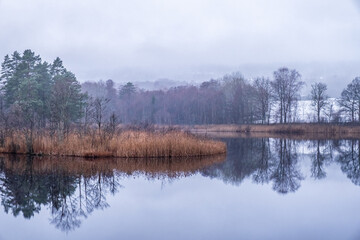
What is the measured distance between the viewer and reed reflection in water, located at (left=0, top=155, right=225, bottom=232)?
9.32 metres

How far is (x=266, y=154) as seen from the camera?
902 inches

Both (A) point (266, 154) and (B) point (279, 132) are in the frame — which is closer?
(A) point (266, 154)

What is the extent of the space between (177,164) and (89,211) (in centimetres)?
754

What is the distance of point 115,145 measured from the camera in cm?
1808

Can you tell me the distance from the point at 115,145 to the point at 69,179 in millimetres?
5587

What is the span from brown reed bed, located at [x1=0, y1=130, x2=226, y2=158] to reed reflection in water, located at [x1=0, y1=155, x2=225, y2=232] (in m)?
0.64

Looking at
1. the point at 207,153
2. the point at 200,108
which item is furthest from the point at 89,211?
the point at 200,108

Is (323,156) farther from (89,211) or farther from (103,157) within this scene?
(89,211)

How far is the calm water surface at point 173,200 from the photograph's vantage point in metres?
7.80

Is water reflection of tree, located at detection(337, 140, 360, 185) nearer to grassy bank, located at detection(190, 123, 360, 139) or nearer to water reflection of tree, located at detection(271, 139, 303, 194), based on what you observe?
water reflection of tree, located at detection(271, 139, 303, 194)

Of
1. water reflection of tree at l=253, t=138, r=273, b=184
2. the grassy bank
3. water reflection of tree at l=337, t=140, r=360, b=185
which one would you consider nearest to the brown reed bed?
water reflection of tree at l=253, t=138, r=273, b=184

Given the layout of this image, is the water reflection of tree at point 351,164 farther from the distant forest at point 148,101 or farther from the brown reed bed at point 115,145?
the distant forest at point 148,101

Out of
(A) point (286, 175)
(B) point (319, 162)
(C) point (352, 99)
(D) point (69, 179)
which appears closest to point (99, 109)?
(D) point (69, 179)

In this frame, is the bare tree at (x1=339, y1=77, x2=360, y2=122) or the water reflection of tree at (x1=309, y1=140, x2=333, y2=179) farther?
the bare tree at (x1=339, y1=77, x2=360, y2=122)
